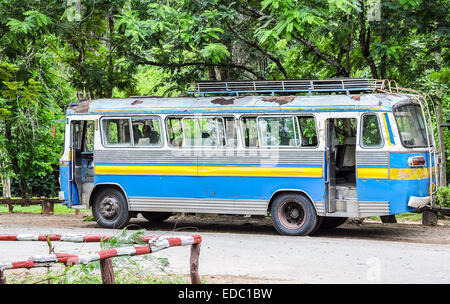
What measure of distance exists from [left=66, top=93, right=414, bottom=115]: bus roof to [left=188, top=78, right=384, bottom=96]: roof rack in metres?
0.26

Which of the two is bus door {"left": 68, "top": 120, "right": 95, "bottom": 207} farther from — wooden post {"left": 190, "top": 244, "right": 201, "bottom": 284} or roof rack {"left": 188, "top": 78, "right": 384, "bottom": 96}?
wooden post {"left": 190, "top": 244, "right": 201, "bottom": 284}

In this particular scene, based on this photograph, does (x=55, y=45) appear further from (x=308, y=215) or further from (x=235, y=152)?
(x=308, y=215)

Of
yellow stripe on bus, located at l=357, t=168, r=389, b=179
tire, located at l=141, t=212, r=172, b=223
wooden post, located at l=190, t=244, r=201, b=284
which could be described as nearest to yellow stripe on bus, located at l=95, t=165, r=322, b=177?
yellow stripe on bus, located at l=357, t=168, r=389, b=179

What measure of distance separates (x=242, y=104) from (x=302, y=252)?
4436mm

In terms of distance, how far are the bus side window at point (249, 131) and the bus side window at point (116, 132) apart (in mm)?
2849

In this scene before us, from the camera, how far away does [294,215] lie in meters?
15.8

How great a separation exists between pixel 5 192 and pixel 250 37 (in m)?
21.4

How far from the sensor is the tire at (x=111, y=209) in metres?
17.3

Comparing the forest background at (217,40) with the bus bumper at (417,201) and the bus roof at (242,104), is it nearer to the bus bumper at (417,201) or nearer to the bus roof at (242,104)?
the bus roof at (242,104)

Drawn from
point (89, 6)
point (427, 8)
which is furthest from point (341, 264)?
point (89, 6)

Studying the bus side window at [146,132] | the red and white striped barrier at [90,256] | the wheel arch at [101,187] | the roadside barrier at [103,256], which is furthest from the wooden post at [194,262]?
the wheel arch at [101,187]

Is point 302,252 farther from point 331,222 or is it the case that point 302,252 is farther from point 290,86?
point 290,86

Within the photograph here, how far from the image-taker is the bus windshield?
587 inches

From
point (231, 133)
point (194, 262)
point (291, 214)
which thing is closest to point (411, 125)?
point (291, 214)
